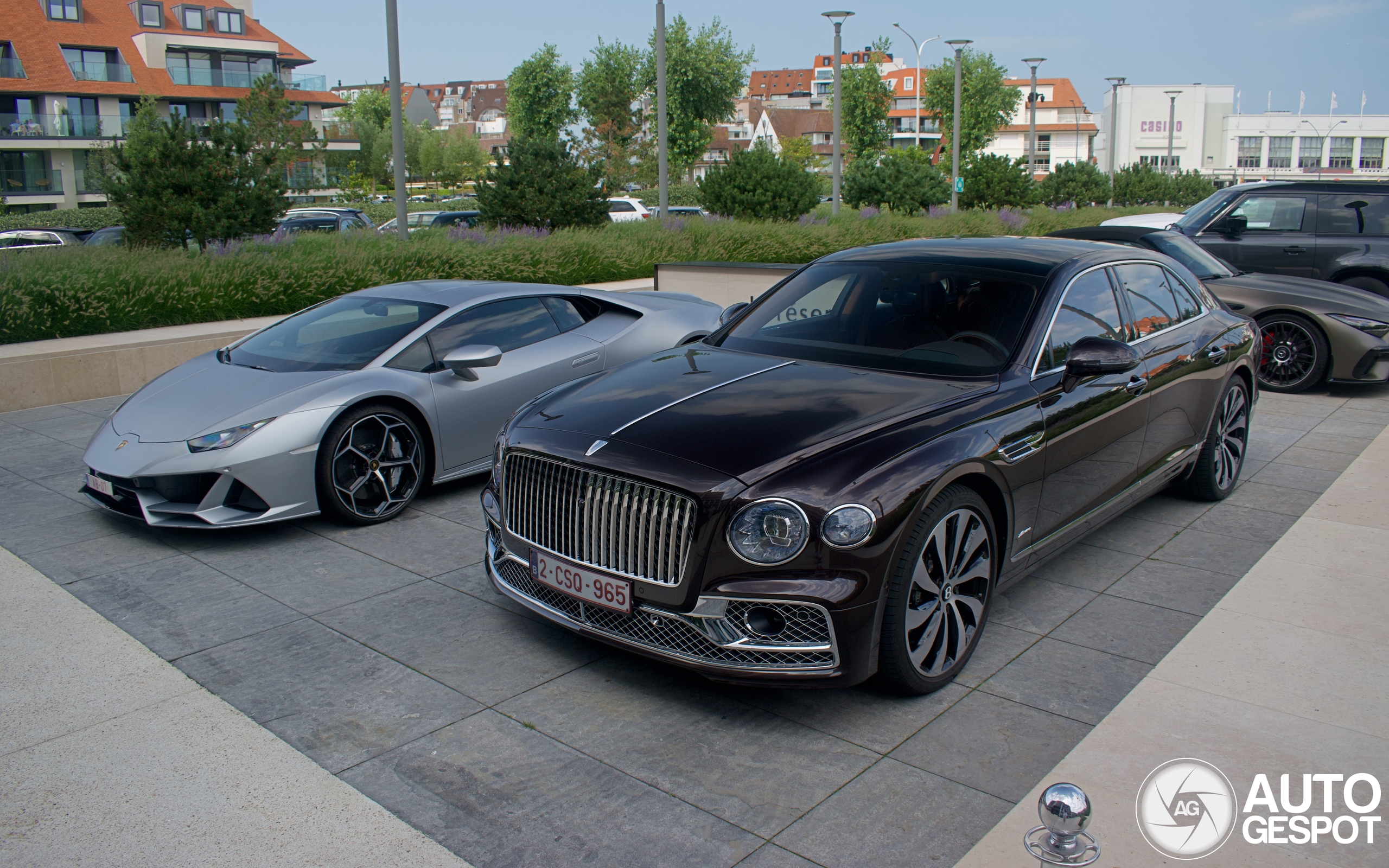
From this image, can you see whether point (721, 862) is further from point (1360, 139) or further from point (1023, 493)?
point (1360, 139)

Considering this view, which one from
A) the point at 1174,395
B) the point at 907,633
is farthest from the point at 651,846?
the point at 1174,395

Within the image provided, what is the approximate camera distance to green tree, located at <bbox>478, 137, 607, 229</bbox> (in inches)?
744

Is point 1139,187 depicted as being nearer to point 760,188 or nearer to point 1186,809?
point 760,188

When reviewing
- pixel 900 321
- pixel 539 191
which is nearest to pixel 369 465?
pixel 900 321

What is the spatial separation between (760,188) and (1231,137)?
421ft

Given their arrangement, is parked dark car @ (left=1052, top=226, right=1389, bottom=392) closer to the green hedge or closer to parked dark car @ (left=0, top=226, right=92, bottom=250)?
the green hedge

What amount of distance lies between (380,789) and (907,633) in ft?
5.98

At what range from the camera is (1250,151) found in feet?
422

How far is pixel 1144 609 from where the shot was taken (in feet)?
15.0

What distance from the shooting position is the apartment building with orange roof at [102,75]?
5025 cm

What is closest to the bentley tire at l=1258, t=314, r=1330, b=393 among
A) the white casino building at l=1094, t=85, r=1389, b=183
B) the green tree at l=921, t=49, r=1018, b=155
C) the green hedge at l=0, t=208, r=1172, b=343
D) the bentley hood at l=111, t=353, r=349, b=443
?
the bentley hood at l=111, t=353, r=349, b=443

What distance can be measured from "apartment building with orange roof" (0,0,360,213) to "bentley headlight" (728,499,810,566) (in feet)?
153

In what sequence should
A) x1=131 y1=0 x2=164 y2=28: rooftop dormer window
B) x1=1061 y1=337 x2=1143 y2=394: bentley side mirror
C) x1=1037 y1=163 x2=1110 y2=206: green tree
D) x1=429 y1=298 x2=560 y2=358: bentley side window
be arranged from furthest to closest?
x1=131 y1=0 x2=164 y2=28: rooftop dormer window < x1=1037 y1=163 x2=1110 y2=206: green tree < x1=429 y1=298 x2=560 y2=358: bentley side window < x1=1061 y1=337 x2=1143 y2=394: bentley side mirror

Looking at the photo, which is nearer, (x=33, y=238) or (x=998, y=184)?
(x=33, y=238)
